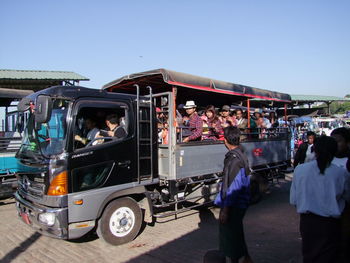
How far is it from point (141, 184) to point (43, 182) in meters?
1.54

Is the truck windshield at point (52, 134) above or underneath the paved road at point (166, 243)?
above

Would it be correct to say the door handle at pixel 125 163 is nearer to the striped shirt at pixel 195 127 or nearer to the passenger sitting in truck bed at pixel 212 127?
the striped shirt at pixel 195 127

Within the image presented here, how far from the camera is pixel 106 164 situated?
452cm

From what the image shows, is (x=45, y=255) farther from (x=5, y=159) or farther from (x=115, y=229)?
(x=5, y=159)

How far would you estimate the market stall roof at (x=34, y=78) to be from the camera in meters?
12.0

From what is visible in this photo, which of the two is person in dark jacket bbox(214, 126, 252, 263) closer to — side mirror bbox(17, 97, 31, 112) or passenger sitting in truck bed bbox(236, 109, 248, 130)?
side mirror bbox(17, 97, 31, 112)

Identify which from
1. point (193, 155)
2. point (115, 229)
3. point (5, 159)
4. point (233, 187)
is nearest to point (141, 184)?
point (115, 229)

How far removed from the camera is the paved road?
422 centimetres

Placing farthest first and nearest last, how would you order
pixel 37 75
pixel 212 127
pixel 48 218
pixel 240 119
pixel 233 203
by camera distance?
1. pixel 37 75
2. pixel 240 119
3. pixel 212 127
4. pixel 48 218
5. pixel 233 203

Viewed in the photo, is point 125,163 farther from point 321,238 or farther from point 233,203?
point 321,238

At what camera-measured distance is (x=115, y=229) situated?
4641 millimetres

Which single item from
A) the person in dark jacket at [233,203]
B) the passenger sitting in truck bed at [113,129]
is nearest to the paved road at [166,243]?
the person in dark jacket at [233,203]

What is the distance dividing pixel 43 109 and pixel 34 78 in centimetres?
929

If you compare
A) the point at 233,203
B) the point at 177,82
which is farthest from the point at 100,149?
the point at 233,203
